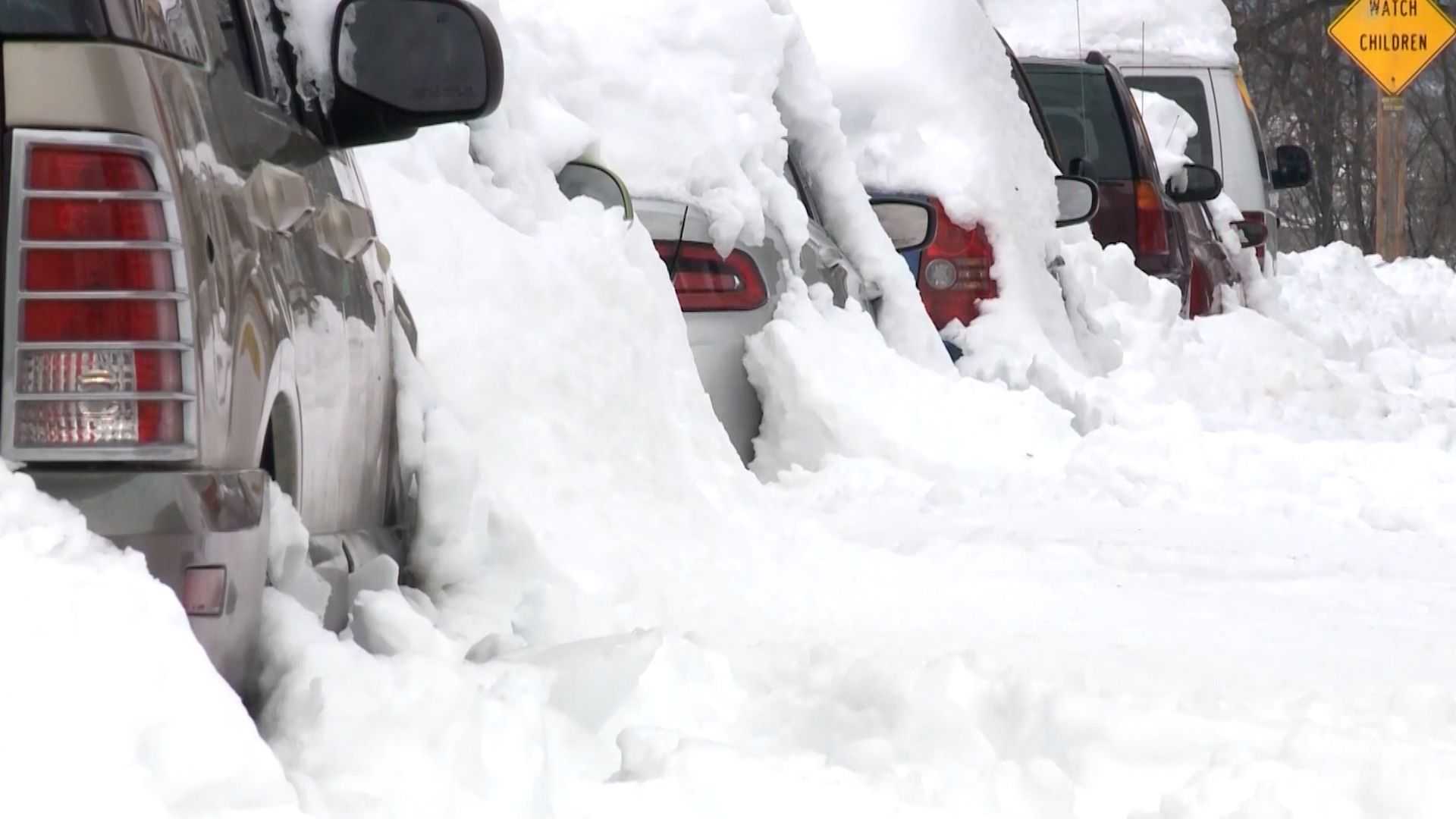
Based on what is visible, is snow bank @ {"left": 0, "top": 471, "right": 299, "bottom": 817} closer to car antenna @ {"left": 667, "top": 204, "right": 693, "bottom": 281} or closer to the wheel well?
the wheel well

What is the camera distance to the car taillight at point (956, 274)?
8.28 m

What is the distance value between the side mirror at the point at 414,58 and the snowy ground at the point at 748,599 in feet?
2.24

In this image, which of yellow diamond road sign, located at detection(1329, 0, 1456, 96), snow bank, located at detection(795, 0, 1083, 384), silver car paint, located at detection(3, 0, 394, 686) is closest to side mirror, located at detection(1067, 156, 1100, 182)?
snow bank, located at detection(795, 0, 1083, 384)

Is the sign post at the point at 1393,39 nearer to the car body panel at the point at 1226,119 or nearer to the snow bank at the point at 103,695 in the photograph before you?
the car body panel at the point at 1226,119

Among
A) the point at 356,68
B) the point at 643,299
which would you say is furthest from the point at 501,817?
the point at 643,299

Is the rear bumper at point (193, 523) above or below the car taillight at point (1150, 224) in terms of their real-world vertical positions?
above

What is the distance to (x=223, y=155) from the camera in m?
2.60

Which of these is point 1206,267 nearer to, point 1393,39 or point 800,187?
point 800,187

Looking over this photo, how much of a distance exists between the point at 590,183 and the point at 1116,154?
5.57m

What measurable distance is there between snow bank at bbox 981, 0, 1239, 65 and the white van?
10 centimetres

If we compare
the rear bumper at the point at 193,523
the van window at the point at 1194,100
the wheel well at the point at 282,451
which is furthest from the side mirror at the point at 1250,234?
the rear bumper at the point at 193,523

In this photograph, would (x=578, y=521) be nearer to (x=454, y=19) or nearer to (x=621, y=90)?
(x=454, y=19)

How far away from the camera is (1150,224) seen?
11430 millimetres

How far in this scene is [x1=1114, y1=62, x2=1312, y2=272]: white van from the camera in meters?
15.2
